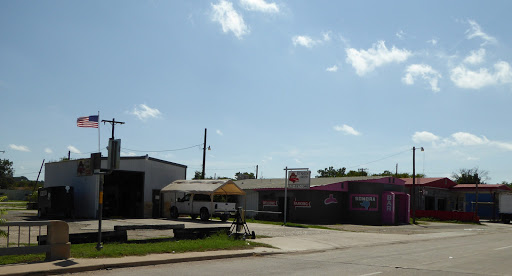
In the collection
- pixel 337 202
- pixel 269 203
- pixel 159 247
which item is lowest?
pixel 159 247

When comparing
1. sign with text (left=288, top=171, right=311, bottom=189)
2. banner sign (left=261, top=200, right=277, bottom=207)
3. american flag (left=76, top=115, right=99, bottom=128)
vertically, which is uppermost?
american flag (left=76, top=115, right=99, bottom=128)

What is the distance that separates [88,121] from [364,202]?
21894mm

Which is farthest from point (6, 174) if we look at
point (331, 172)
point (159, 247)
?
point (159, 247)

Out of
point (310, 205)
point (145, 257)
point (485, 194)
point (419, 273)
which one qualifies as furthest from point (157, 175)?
point (485, 194)

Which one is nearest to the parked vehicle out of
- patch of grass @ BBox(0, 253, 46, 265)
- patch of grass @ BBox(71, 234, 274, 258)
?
patch of grass @ BBox(71, 234, 274, 258)

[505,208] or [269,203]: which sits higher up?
[269,203]

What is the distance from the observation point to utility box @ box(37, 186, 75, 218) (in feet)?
106

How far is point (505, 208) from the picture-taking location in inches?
1918

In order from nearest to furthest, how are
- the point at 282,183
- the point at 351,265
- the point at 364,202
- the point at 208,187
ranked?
the point at 351,265 → the point at 208,187 → the point at 364,202 → the point at 282,183

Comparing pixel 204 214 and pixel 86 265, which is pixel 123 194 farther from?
pixel 86 265

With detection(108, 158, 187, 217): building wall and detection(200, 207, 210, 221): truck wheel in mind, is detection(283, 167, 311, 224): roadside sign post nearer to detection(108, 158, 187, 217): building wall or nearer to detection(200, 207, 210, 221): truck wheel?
detection(200, 207, 210, 221): truck wheel

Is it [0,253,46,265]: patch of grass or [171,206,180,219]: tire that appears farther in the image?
[171,206,180,219]: tire

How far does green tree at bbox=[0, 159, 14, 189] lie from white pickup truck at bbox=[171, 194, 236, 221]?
292 ft

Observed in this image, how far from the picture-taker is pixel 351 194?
1542 inches
